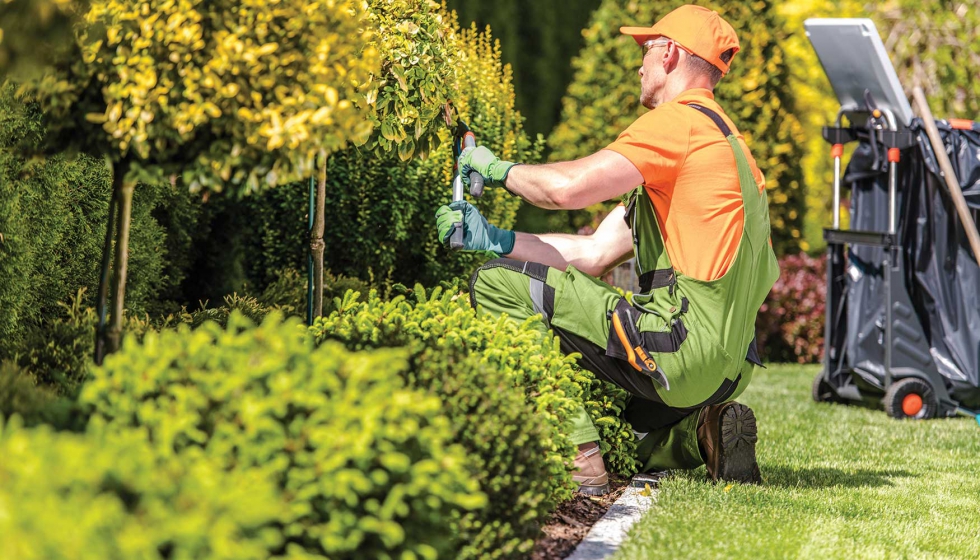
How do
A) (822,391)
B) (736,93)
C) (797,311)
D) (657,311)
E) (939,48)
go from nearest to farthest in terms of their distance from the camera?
1. (657,311)
2. (822,391)
3. (736,93)
4. (797,311)
5. (939,48)

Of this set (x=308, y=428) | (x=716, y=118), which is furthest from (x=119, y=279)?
(x=716, y=118)

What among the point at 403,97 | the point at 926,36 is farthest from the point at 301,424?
the point at 926,36

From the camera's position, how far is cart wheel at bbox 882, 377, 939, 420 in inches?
230

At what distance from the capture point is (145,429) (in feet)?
6.48

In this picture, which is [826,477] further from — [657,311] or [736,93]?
[736,93]

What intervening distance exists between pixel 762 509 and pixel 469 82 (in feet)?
9.58

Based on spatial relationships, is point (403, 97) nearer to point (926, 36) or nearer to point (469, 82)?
point (469, 82)

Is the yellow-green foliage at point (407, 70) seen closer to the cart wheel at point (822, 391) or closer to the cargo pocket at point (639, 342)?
the cargo pocket at point (639, 342)

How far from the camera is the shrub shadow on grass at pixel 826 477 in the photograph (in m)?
3.87

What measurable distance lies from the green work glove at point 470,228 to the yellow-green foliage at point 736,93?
4605 mm

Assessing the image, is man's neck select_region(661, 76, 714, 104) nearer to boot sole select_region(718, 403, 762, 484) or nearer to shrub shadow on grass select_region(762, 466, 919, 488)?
boot sole select_region(718, 403, 762, 484)

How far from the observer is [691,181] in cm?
343

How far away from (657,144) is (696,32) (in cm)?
56

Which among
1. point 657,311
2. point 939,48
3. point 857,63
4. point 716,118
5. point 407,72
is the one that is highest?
point 939,48
